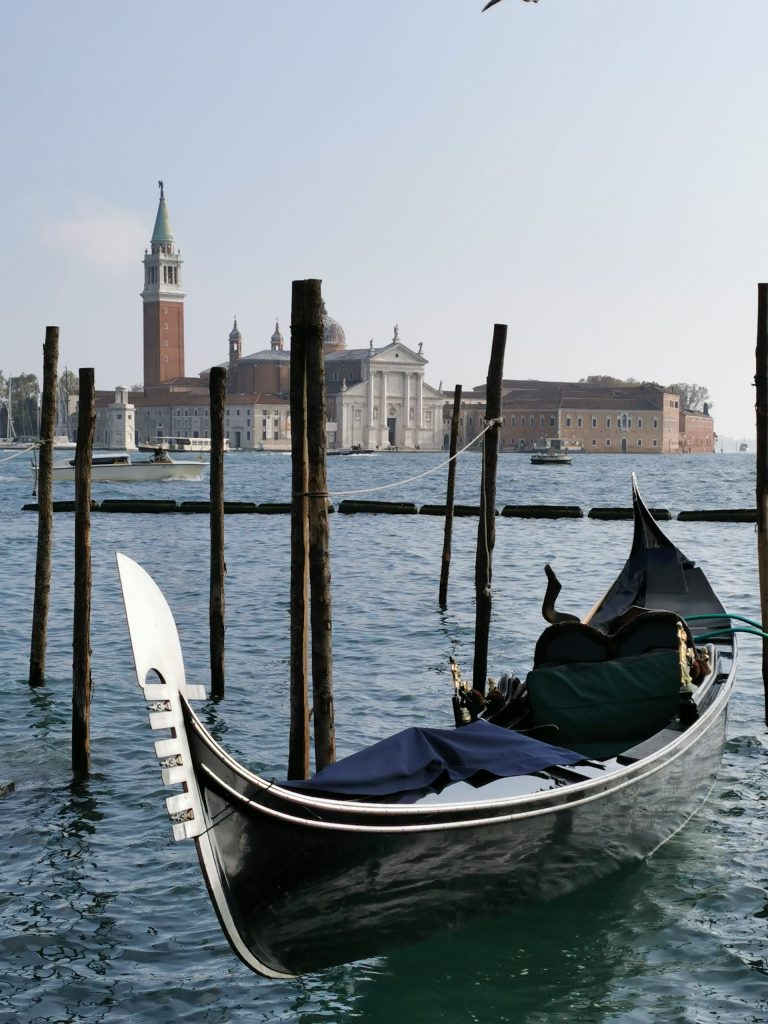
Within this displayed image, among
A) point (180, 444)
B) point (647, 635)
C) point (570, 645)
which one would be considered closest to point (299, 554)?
point (570, 645)

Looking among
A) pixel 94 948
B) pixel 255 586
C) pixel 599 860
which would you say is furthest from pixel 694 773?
pixel 255 586

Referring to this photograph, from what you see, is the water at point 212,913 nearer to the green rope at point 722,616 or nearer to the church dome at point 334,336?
the green rope at point 722,616

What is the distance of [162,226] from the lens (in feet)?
299

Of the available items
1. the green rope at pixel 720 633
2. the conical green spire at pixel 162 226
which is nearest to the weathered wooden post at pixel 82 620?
the green rope at pixel 720 633

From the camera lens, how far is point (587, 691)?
506cm

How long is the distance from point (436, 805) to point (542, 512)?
22.5 m

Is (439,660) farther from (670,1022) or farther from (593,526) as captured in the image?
(593,526)

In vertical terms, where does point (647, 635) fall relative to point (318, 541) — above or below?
below

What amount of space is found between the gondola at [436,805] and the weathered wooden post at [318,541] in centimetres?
58

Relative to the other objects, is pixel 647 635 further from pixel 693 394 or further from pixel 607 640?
pixel 693 394

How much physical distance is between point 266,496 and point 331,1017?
31610 millimetres

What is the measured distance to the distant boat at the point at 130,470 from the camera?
37531mm

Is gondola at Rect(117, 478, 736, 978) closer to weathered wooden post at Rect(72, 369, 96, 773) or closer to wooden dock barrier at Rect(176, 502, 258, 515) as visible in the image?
weathered wooden post at Rect(72, 369, 96, 773)

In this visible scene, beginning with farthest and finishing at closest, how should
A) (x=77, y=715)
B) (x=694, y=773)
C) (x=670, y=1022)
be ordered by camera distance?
(x=77, y=715)
(x=694, y=773)
(x=670, y=1022)
